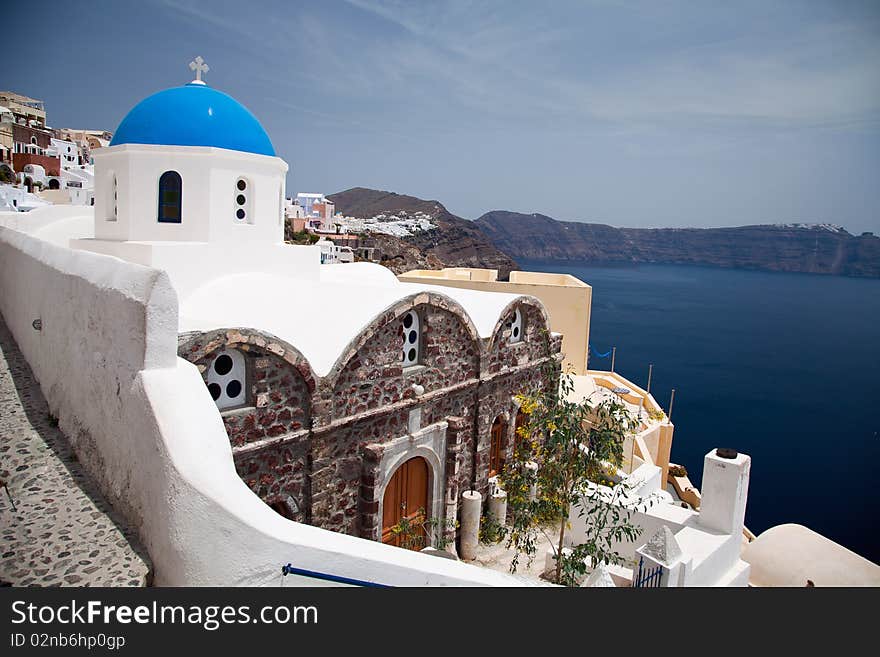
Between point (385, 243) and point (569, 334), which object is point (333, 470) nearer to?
point (569, 334)

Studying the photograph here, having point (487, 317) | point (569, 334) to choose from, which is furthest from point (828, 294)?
point (487, 317)

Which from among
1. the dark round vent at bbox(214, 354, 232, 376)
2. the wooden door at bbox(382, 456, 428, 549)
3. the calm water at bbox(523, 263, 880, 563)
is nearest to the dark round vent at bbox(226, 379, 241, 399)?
the dark round vent at bbox(214, 354, 232, 376)

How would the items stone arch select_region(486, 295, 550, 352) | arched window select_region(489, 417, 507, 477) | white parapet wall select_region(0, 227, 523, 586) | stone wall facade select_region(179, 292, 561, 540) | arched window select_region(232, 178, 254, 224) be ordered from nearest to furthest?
white parapet wall select_region(0, 227, 523, 586), stone wall facade select_region(179, 292, 561, 540), arched window select_region(232, 178, 254, 224), stone arch select_region(486, 295, 550, 352), arched window select_region(489, 417, 507, 477)

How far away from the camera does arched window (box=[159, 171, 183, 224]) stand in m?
8.42

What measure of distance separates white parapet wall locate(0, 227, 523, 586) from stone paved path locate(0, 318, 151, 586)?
0.11 meters

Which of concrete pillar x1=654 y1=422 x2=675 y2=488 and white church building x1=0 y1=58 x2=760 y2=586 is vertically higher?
white church building x1=0 y1=58 x2=760 y2=586

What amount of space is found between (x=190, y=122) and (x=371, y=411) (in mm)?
5160

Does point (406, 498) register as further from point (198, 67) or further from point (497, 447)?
point (198, 67)

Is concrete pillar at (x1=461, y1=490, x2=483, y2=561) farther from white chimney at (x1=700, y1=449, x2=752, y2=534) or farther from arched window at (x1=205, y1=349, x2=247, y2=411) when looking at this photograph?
arched window at (x1=205, y1=349, x2=247, y2=411)

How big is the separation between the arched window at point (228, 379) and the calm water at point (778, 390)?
22837 mm

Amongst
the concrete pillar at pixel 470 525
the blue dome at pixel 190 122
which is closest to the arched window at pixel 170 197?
the blue dome at pixel 190 122

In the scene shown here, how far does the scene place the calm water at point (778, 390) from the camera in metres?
25.0

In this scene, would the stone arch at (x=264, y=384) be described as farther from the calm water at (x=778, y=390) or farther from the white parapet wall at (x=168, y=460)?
the calm water at (x=778, y=390)
